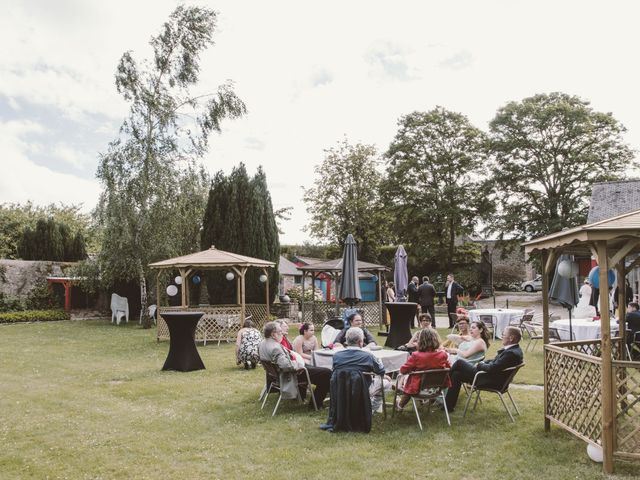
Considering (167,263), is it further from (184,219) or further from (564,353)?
(564,353)

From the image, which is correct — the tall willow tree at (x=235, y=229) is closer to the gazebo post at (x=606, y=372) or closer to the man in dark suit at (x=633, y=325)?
the man in dark suit at (x=633, y=325)

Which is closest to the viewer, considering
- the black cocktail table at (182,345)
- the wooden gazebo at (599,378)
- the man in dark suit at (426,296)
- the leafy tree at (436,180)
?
the wooden gazebo at (599,378)

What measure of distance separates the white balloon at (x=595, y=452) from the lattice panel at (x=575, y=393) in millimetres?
81

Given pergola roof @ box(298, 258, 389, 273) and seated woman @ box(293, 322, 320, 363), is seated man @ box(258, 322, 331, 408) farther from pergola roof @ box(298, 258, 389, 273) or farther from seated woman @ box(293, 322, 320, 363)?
pergola roof @ box(298, 258, 389, 273)

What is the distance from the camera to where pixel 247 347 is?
10547 millimetres

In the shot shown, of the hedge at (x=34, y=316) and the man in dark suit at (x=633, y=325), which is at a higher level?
the man in dark suit at (x=633, y=325)

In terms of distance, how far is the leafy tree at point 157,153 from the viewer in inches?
744

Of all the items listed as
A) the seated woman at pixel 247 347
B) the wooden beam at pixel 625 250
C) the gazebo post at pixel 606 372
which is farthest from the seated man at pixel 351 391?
the seated woman at pixel 247 347

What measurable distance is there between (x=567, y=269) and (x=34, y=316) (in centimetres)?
1998

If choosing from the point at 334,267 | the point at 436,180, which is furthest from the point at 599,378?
the point at 436,180

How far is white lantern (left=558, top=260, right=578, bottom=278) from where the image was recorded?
8727mm

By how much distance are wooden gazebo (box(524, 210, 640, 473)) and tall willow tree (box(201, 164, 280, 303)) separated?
16.9 metres

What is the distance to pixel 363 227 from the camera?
126ft

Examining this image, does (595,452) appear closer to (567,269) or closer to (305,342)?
(567,269)
